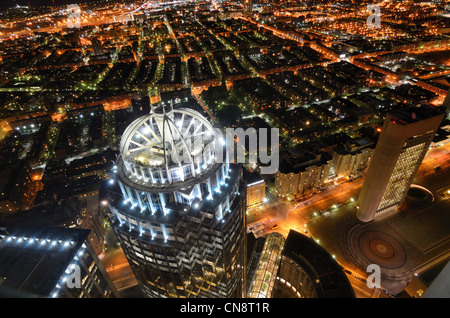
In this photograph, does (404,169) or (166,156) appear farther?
(404,169)

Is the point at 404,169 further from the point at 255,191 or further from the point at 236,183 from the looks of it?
the point at 236,183

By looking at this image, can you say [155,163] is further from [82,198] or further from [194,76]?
[194,76]

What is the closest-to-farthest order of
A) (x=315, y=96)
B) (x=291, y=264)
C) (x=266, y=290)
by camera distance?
(x=266, y=290) < (x=291, y=264) < (x=315, y=96)

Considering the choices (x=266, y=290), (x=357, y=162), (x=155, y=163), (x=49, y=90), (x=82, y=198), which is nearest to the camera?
(x=155, y=163)

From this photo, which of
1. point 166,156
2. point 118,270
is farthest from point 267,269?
point 166,156

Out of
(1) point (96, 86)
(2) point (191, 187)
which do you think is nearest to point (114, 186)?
(2) point (191, 187)

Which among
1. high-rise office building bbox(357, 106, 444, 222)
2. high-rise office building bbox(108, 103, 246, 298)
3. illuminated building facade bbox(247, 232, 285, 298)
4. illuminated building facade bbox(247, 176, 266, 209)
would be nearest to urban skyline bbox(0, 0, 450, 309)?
high-rise office building bbox(108, 103, 246, 298)
